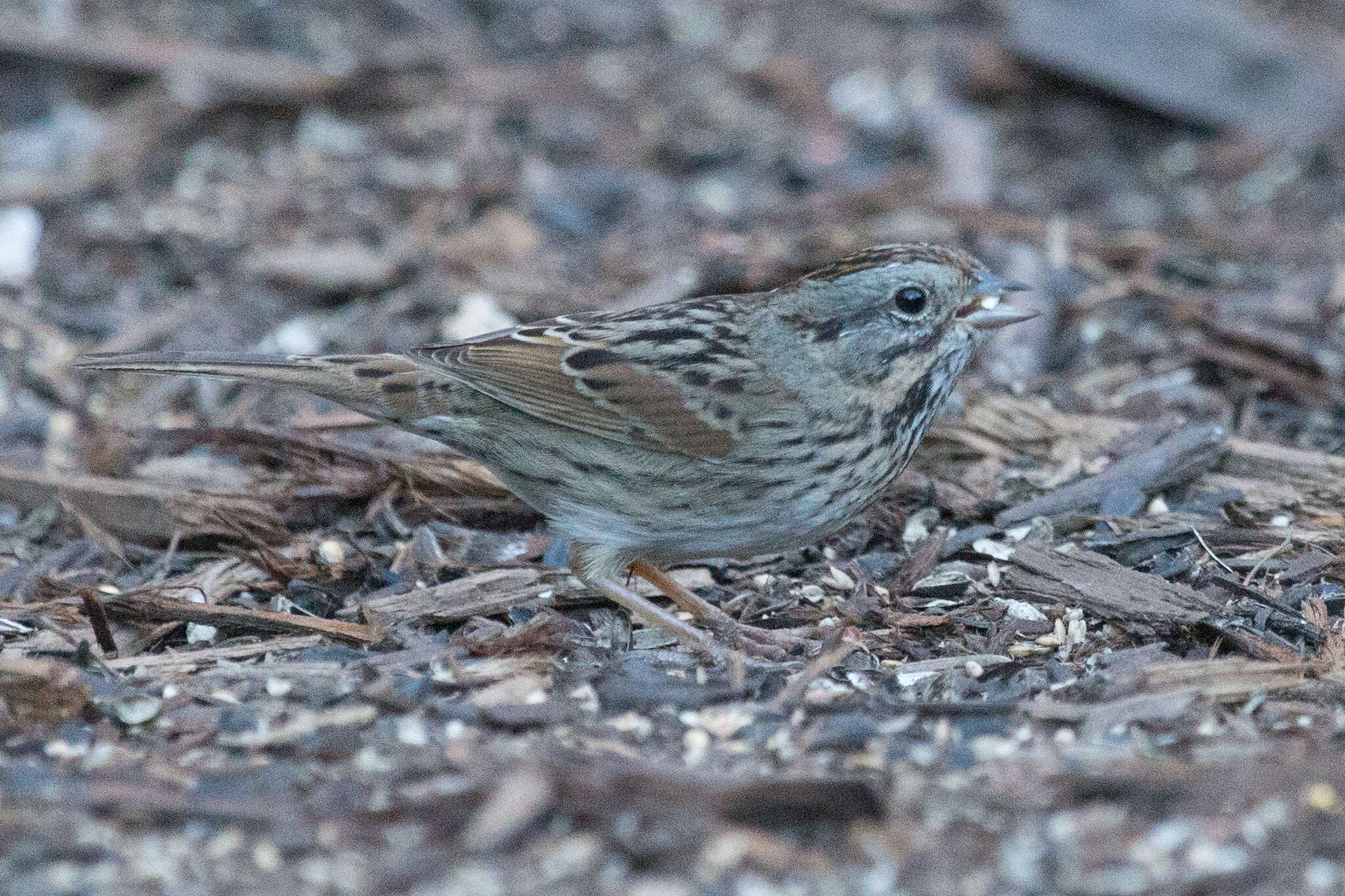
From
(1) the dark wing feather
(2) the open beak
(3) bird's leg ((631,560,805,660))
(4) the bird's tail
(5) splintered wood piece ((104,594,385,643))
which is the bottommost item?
(5) splintered wood piece ((104,594,385,643))

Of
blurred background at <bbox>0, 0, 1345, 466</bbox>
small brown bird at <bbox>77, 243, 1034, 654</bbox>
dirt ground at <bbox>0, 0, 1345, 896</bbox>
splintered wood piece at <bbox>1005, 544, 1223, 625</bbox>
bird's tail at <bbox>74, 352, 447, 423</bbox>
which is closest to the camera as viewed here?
dirt ground at <bbox>0, 0, 1345, 896</bbox>

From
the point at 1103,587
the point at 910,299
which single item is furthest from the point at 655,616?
the point at 1103,587

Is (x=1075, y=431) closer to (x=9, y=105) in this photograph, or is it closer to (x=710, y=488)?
(x=710, y=488)

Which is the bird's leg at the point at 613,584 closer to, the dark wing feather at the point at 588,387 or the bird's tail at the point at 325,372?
the dark wing feather at the point at 588,387

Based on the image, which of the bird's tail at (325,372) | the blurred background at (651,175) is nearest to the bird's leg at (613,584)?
the bird's tail at (325,372)

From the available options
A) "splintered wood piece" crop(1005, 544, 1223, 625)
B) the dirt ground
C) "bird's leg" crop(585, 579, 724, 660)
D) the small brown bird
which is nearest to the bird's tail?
the small brown bird

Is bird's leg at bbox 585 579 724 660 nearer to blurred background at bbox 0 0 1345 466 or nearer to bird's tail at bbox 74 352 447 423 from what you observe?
bird's tail at bbox 74 352 447 423

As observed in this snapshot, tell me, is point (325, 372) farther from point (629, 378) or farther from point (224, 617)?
point (629, 378)

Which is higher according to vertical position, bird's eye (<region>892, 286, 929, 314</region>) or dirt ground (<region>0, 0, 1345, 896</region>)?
bird's eye (<region>892, 286, 929, 314</region>)

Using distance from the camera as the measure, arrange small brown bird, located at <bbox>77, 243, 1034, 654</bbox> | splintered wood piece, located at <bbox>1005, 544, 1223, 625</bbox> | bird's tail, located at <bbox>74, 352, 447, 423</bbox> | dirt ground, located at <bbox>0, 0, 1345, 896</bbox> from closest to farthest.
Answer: dirt ground, located at <bbox>0, 0, 1345, 896</bbox> < splintered wood piece, located at <bbox>1005, 544, 1223, 625</bbox> < small brown bird, located at <bbox>77, 243, 1034, 654</bbox> < bird's tail, located at <bbox>74, 352, 447, 423</bbox>
